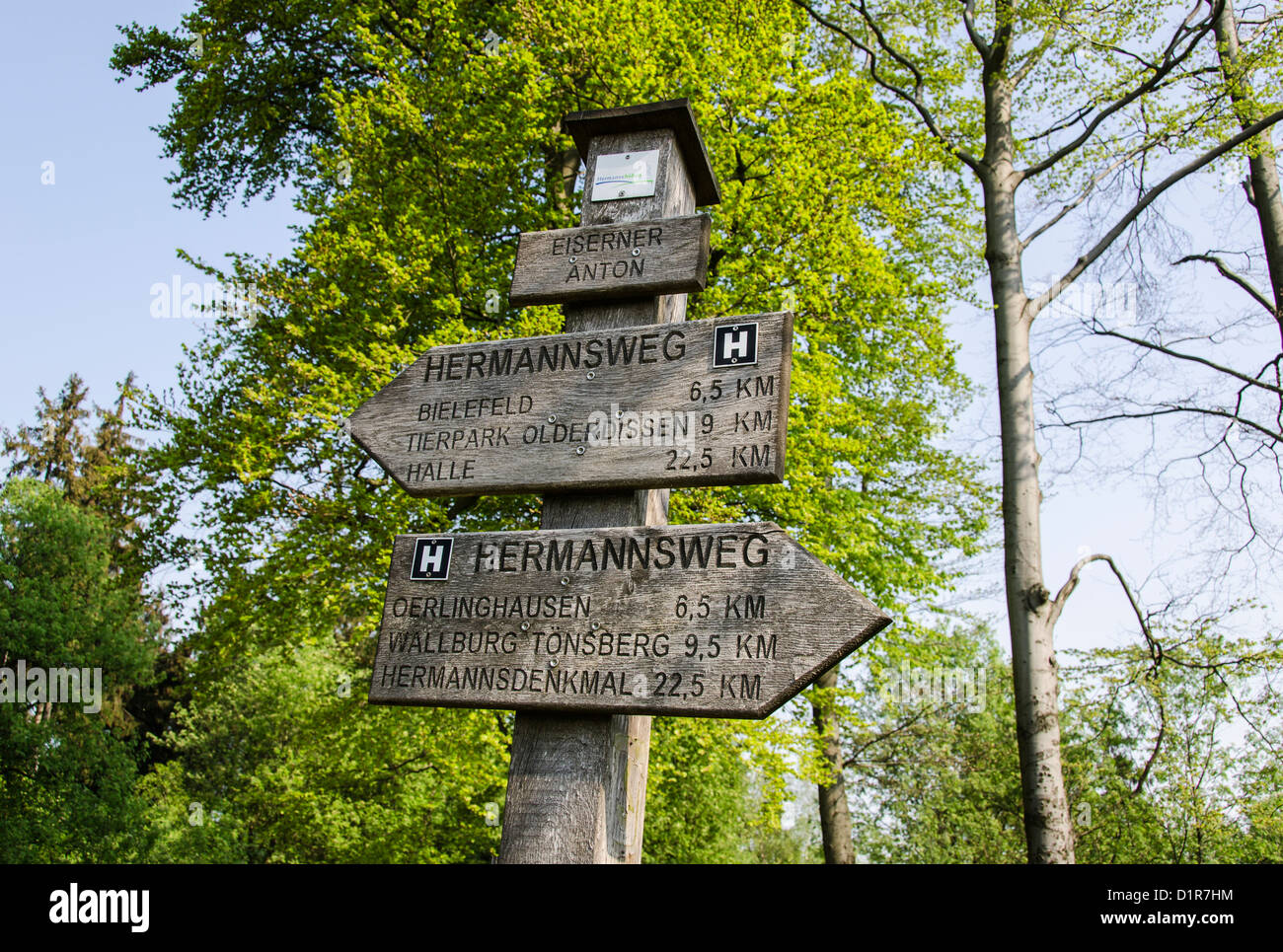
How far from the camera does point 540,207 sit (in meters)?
11.9

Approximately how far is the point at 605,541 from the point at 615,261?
1.08 metres

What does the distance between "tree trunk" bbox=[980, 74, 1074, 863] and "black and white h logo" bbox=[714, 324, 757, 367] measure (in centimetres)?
720

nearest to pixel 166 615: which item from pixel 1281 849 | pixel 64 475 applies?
pixel 64 475

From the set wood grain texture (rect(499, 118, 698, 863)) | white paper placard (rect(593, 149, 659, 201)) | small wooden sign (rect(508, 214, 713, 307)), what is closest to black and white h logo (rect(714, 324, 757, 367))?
small wooden sign (rect(508, 214, 713, 307))

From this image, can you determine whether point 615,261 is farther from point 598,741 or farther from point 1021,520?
point 1021,520

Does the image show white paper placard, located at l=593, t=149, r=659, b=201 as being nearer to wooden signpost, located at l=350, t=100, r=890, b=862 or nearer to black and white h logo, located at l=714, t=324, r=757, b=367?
wooden signpost, located at l=350, t=100, r=890, b=862

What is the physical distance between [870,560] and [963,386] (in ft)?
12.7

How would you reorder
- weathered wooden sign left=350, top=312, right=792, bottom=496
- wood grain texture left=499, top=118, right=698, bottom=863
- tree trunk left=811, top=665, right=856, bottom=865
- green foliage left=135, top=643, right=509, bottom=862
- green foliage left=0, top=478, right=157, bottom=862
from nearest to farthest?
wood grain texture left=499, top=118, right=698, bottom=863
weathered wooden sign left=350, top=312, right=792, bottom=496
green foliage left=135, top=643, right=509, bottom=862
tree trunk left=811, top=665, right=856, bottom=865
green foliage left=0, top=478, right=157, bottom=862

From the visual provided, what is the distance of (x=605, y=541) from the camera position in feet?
8.73

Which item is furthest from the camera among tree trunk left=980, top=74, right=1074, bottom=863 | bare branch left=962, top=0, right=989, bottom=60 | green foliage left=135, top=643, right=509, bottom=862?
bare branch left=962, top=0, right=989, bottom=60

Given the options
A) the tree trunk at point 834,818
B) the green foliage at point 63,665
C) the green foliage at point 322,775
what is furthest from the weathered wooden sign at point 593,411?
the green foliage at point 63,665

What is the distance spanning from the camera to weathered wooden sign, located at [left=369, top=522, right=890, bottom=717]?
2.33m

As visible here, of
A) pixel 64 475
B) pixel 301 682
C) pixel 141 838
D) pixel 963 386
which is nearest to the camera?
pixel 963 386
